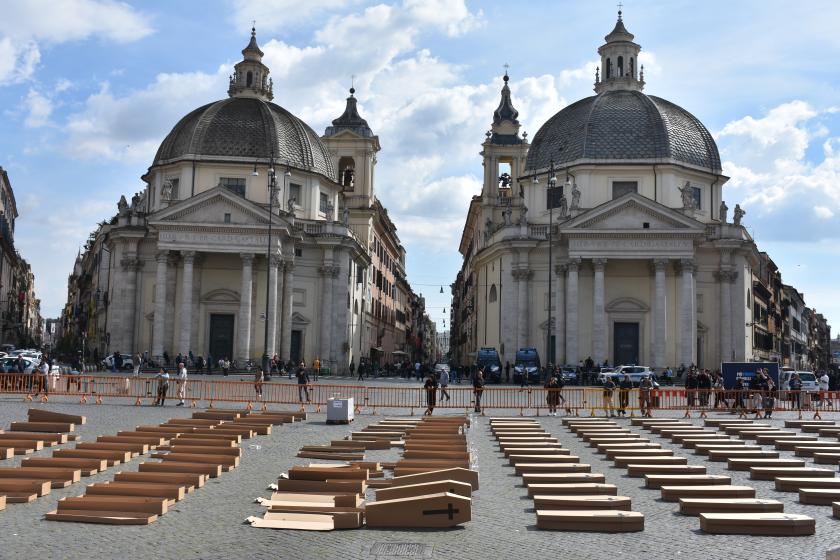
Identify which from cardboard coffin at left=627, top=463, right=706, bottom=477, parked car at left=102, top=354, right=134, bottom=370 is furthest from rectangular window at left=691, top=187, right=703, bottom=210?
cardboard coffin at left=627, top=463, right=706, bottom=477

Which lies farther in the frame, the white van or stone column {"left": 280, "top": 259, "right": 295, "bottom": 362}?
stone column {"left": 280, "top": 259, "right": 295, "bottom": 362}

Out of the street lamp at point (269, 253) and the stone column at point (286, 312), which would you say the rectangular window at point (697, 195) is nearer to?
the stone column at point (286, 312)

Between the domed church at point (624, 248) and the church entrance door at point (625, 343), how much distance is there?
71 millimetres

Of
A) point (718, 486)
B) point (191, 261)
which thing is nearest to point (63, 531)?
point (718, 486)

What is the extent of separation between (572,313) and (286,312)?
20.6 metres

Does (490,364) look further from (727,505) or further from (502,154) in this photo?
(727,505)

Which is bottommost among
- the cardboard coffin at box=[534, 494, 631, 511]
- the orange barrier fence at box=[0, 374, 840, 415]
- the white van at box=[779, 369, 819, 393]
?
the cardboard coffin at box=[534, 494, 631, 511]

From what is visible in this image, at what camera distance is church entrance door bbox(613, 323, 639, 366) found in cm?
6469

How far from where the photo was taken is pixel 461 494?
1382 centimetres

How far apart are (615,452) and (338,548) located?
37.2 feet

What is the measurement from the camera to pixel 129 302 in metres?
66.4

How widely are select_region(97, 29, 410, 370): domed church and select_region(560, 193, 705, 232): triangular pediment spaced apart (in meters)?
18.5

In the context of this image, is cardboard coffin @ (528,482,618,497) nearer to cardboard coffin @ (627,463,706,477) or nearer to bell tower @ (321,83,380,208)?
cardboard coffin @ (627,463,706,477)

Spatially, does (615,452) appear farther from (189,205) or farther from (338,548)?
(189,205)
